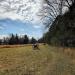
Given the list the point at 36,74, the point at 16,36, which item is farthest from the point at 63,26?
the point at 16,36

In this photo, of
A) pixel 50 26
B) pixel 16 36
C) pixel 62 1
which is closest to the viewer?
pixel 62 1

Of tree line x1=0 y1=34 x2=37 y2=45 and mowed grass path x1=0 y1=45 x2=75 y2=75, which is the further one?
tree line x1=0 y1=34 x2=37 y2=45

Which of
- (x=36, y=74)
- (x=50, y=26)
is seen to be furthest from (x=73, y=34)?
(x=36, y=74)

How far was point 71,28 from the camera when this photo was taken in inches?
1431

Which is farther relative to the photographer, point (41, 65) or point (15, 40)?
point (15, 40)

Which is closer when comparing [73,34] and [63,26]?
[73,34]

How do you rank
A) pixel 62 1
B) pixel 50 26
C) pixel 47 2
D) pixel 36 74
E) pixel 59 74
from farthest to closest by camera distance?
pixel 50 26 < pixel 47 2 < pixel 62 1 < pixel 36 74 < pixel 59 74

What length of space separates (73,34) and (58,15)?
13.2 metres

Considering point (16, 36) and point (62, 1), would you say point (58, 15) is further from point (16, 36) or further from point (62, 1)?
point (16, 36)

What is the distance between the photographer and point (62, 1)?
41.2 m

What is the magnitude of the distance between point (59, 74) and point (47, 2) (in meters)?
38.3

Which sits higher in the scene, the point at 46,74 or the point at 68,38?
the point at 68,38

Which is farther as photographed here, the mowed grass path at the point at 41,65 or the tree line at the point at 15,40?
the tree line at the point at 15,40

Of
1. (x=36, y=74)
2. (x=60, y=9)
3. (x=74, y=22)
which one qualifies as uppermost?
(x=60, y=9)
